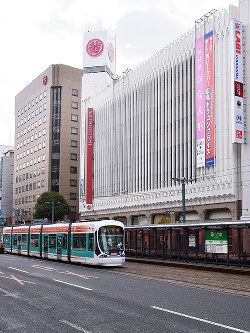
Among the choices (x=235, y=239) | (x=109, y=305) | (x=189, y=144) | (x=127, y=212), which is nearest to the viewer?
(x=109, y=305)

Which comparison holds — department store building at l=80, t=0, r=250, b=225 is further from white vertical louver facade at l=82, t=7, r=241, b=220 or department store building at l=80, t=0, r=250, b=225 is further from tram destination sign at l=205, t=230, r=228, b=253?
tram destination sign at l=205, t=230, r=228, b=253

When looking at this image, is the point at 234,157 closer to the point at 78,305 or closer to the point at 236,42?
the point at 236,42

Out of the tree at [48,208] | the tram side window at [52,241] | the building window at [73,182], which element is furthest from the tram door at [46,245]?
the building window at [73,182]

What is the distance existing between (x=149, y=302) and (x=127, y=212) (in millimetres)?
49708

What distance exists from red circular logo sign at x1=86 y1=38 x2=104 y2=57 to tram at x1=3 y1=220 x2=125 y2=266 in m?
52.9

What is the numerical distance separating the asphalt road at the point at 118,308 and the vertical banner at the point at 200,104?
1216 inches

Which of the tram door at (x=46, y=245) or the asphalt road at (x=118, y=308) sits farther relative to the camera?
the tram door at (x=46, y=245)

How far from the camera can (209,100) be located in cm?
4738

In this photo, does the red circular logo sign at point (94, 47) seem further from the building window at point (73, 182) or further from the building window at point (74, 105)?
the building window at point (73, 182)

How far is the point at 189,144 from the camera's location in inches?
2009

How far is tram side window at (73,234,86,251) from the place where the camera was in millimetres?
28783

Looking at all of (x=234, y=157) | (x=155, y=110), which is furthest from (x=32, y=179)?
(x=234, y=157)

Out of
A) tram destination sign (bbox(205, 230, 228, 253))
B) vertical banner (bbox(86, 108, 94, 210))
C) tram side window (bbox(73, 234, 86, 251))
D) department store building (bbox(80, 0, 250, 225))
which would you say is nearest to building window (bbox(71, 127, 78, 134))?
department store building (bbox(80, 0, 250, 225))

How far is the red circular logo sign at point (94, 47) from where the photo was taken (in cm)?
8356
